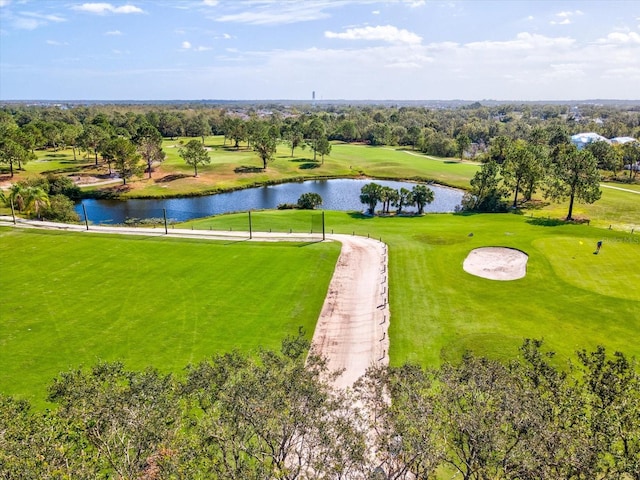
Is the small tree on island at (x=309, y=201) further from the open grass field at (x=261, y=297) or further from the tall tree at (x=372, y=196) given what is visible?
the open grass field at (x=261, y=297)

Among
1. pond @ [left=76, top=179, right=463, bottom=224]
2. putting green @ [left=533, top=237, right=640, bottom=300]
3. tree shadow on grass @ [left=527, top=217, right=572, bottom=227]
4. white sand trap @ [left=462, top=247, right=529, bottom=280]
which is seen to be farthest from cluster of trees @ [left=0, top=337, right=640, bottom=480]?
pond @ [left=76, top=179, right=463, bottom=224]

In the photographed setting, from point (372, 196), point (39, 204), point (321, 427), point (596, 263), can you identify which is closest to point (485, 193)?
point (372, 196)

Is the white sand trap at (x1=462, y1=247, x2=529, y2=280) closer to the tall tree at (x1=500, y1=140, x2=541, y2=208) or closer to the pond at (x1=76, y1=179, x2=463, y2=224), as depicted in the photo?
the pond at (x1=76, y1=179, x2=463, y2=224)

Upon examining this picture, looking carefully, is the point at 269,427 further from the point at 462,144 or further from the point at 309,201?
the point at 462,144

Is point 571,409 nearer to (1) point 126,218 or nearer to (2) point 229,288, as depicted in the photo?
(2) point 229,288

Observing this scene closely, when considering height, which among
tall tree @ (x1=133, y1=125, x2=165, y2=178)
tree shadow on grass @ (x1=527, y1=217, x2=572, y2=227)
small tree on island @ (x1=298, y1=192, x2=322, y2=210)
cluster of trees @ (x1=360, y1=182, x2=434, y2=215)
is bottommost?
tree shadow on grass @ (x1=527, y1=217, x2=572, y2=227)

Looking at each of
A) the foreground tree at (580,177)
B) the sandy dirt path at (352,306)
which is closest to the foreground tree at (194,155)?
the sandy dirt path at (352,306)

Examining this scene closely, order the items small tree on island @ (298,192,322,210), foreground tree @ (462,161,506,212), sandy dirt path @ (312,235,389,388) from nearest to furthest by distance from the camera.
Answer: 1. sandy dirt path @ (312,235,389,388)
2. foreground tree @ (462,161,506,212)
3. small tree on island @ (298,192,322,210)
